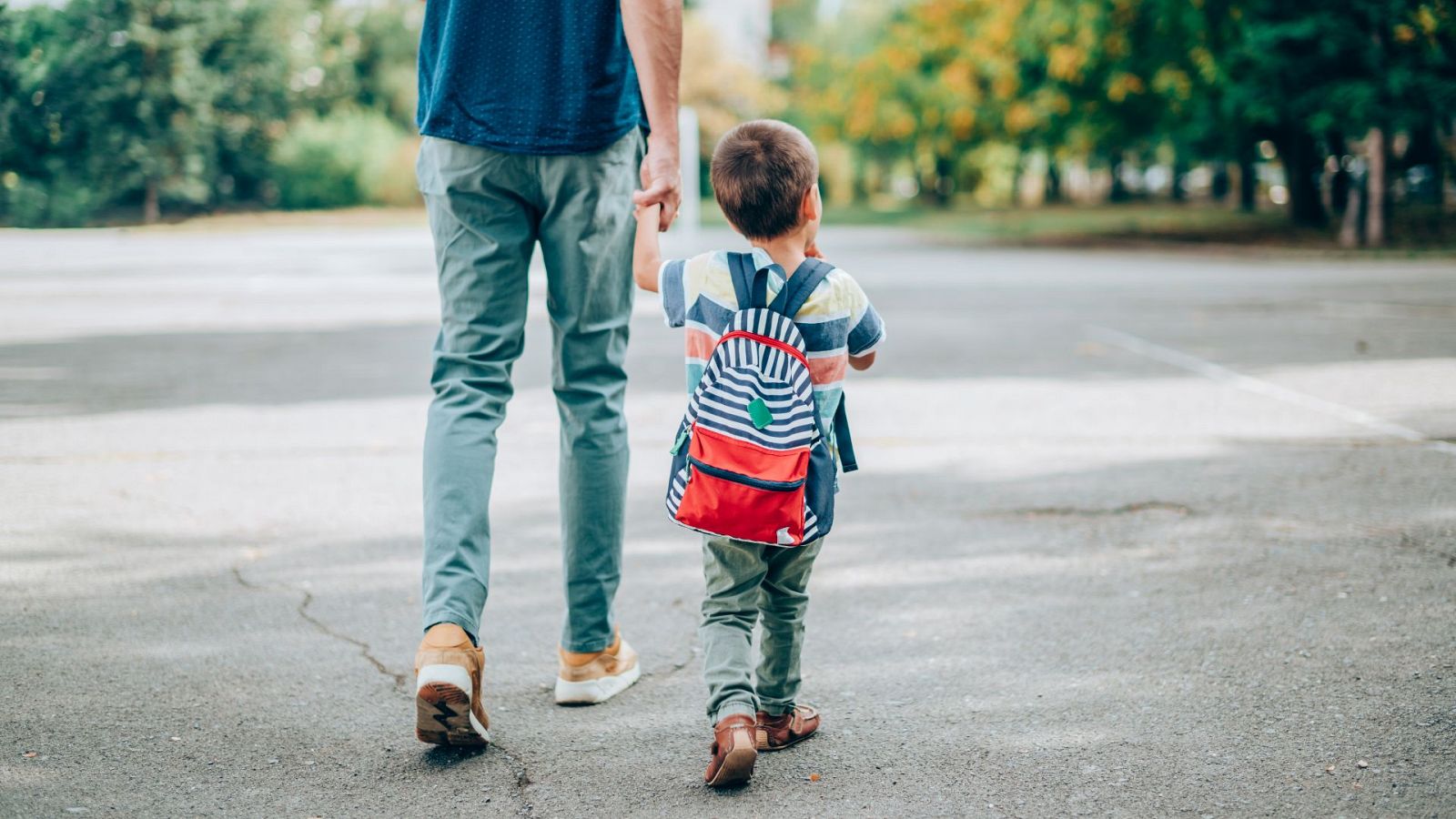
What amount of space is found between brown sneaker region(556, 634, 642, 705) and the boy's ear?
42.5 inches

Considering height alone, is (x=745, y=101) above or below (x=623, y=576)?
above

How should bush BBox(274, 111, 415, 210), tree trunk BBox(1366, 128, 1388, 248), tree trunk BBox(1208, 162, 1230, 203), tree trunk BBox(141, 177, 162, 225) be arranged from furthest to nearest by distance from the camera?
tree trunk BBox(1208, 162, 1230, 203) < tree trunk BBox(1366, 128, 1388, 248) < bush BBox(274, 111, 415, 210) < tree trunk BBox(141, 177, 162, 225)

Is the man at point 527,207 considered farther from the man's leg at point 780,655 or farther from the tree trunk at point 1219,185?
the tree trunk at point 1219,185

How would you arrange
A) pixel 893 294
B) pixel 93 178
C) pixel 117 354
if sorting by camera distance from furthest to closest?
pixel 893 294 < pixel 117 354 < pixel 93 178

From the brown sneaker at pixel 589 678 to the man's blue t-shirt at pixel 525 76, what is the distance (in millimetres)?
1102

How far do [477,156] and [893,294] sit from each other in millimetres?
11448

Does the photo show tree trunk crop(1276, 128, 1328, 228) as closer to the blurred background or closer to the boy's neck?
the blurred background

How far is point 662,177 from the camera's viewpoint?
275 centimetres

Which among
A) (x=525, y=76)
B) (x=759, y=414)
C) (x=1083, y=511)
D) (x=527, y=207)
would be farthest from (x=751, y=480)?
(x=1083, y=511)

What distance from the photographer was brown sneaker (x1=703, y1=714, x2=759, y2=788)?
8.18ft

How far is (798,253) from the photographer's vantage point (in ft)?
8.87

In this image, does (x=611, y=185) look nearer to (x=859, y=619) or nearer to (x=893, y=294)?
(x=859, y=619)

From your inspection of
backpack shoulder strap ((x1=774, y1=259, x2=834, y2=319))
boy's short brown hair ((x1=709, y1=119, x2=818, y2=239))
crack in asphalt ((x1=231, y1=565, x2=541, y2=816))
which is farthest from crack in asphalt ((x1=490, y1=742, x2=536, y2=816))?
boy's short brown hair ((x1=709, y1=119, x2=818, y2=239))

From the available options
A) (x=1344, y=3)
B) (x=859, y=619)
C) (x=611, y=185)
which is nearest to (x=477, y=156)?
(x=611, y=185)
